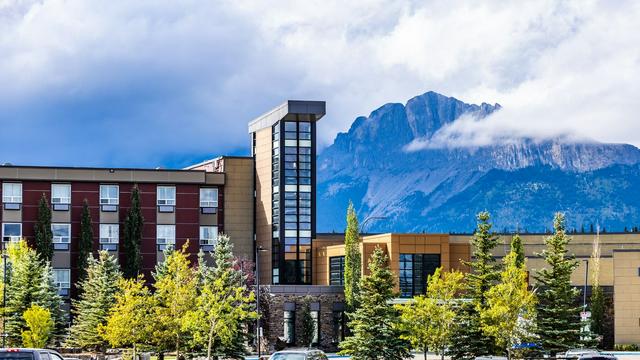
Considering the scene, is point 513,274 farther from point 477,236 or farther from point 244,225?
point 244,225

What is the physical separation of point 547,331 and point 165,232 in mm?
43532

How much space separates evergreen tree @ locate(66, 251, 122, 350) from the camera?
75812 millimetres

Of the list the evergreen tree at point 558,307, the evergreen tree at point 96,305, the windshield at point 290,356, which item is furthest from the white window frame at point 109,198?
the windshield at point 290,356

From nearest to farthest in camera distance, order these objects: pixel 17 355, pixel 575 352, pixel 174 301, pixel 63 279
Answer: pixel 17 355 → pixel 174 301 → pixel 575 352 → pixel 63 279

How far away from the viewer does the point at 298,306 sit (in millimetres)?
88625

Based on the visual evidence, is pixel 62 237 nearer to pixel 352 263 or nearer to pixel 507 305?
pixel 352 263

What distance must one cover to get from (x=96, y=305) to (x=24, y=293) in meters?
5.52

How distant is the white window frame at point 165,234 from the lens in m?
98.0

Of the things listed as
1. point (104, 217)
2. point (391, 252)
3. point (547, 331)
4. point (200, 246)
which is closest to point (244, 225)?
point (200, 246)

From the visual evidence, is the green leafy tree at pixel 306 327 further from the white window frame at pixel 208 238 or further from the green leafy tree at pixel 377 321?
the green leafy tree at pixel 377 321

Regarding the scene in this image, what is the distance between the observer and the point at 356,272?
8612 cm

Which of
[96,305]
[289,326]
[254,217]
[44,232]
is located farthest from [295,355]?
[254,217]

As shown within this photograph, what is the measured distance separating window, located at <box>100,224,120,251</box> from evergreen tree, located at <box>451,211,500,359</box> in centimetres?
4251

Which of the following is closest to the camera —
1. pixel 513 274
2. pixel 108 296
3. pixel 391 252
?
pixel 513 274
